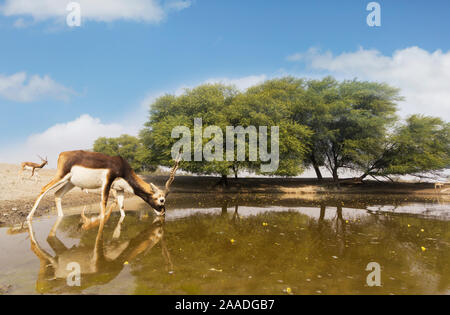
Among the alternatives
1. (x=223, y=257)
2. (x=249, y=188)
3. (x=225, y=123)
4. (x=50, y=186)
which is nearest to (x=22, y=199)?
(x=50, y=186)

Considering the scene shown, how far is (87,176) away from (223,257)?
23.8ft

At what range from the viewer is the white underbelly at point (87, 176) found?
10594 mm

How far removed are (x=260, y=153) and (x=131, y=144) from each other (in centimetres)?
3722

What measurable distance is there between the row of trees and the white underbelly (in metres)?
18.7

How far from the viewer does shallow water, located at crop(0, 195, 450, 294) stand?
5.06 meters

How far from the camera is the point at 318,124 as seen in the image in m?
36.7

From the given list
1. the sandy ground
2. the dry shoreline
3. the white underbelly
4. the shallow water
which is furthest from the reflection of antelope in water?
the dry shoreline

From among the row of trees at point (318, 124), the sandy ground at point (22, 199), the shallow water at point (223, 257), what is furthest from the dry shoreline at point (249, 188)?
the shallow water at point (223, 257)

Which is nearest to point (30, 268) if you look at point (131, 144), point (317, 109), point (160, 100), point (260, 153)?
point (260, 153)

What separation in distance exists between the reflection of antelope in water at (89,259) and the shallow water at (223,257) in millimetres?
24

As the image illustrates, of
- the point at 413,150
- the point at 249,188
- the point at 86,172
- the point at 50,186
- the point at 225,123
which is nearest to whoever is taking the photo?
the point at 50,186

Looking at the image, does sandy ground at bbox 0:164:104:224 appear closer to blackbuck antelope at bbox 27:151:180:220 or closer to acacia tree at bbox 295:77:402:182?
blackbuck antelope at bbox 27:151:180:220

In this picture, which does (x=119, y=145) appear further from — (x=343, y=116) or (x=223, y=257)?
(x=223, y=257)
